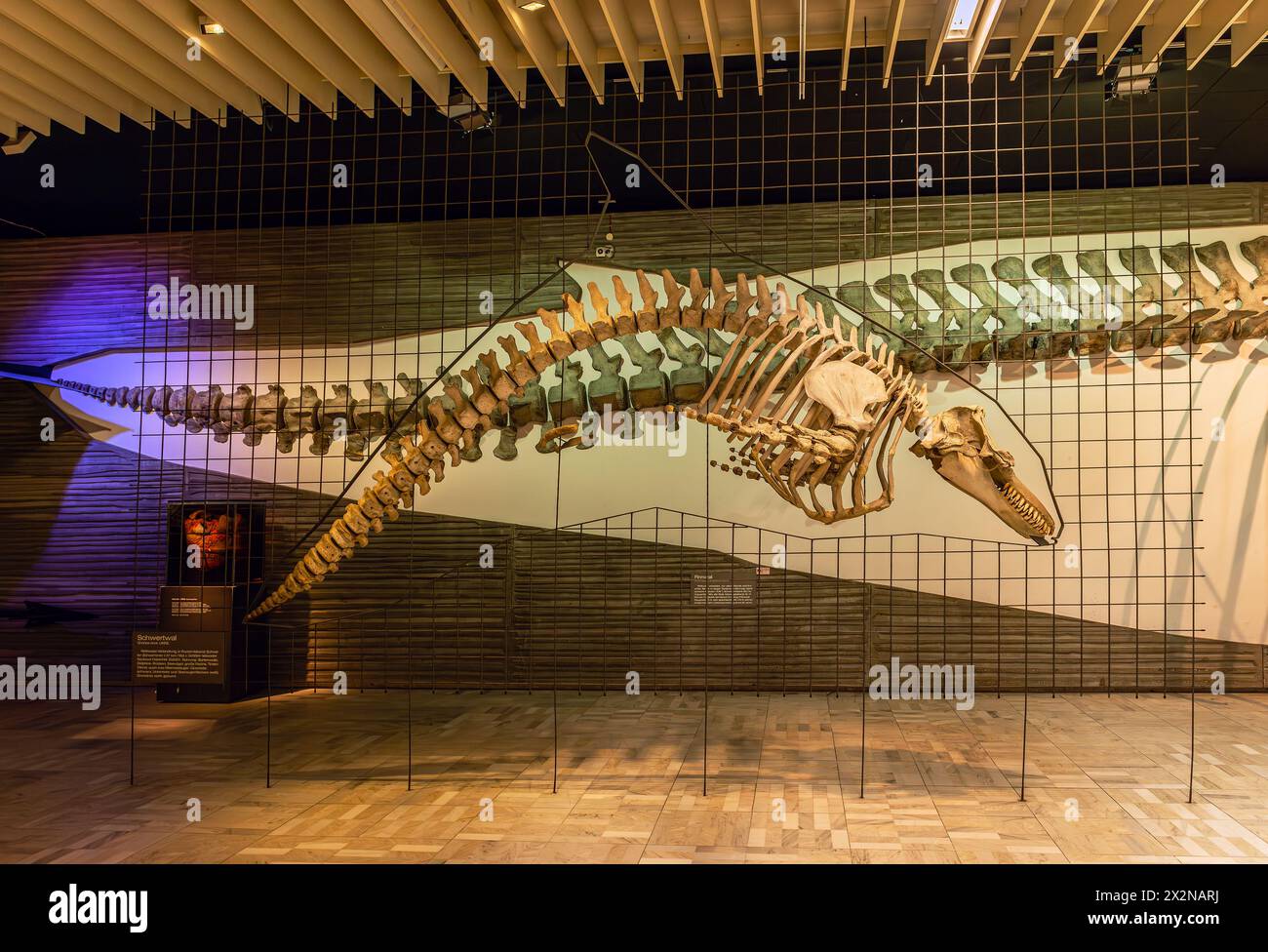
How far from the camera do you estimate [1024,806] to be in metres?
4.65

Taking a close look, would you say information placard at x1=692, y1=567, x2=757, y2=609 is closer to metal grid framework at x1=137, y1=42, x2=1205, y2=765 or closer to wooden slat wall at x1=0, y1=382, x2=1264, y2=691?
wooden slat wall at x1=0, y1=382, x2=1264, y2=691

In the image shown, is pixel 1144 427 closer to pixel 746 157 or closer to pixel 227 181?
pixel 746 157

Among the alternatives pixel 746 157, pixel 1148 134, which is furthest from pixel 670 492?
pixel 1148 134

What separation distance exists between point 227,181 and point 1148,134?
7175 mm

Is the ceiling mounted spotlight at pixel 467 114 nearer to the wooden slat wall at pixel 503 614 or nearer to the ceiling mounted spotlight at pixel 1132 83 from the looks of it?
the wooden slat wall at pixel 503 614

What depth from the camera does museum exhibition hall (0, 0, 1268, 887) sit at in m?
5.41

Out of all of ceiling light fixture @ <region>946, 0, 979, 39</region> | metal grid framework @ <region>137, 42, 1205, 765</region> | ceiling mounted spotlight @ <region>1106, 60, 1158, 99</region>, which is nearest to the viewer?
ceiling light fixture @ <region>946, 0, 979, 39</region>

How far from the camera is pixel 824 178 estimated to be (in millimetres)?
7805

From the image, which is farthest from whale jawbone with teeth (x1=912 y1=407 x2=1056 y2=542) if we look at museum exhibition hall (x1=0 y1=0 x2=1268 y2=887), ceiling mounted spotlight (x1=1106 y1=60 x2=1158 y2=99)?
ceiling mounted spotlight (x1=1106 y1=60 x2=1158 y2=99)

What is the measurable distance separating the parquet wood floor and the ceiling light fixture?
13.1ft

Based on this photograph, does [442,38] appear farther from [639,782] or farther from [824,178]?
[639,782]

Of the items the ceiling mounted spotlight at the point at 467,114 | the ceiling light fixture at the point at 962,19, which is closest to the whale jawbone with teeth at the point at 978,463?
the ceiling light fixture at the point at 962,19

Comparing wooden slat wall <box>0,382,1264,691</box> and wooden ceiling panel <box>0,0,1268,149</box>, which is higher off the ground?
wooden ceiling panel <box>0,0,1268,149</box>

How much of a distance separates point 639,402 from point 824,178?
2.72 metres
